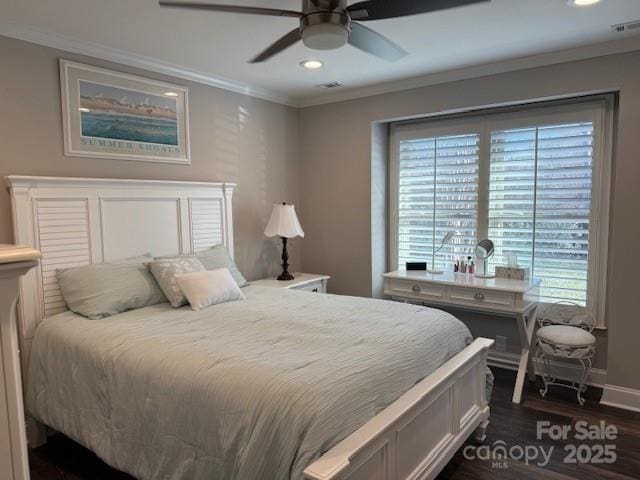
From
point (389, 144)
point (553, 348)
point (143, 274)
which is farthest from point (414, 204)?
point (143, 274)

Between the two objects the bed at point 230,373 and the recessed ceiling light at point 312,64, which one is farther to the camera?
the recessed ceiling light at point 312,64

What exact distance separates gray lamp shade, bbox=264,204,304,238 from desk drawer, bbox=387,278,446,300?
3.27ft

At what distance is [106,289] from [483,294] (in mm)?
2633

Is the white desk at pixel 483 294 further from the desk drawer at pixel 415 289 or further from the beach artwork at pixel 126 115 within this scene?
the beach artwork at pixel 126 115

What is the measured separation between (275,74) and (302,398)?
2899 millimetres

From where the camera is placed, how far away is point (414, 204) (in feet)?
14.0

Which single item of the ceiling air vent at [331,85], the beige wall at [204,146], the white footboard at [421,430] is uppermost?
the ceiling air vent at [331,85]

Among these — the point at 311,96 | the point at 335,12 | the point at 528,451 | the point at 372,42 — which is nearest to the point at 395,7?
the point at 335,12

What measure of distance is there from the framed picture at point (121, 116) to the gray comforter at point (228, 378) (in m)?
1.19

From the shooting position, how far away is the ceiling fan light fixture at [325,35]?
6.62ft

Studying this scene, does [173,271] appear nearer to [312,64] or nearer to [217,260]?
[217,260]

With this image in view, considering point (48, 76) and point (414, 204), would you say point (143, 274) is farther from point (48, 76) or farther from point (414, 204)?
point (414, 204)

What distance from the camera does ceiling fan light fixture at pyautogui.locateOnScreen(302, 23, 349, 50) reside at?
2018mm

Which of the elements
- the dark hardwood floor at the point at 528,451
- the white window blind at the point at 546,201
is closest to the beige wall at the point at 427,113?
the white window blind at the point at 546,201
